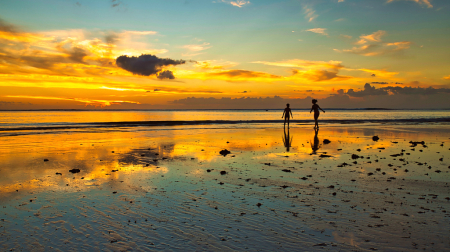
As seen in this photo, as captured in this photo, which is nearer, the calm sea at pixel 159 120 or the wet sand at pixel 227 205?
the wet sand at pixel 227 205

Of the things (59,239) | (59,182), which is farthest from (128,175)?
(59,239)

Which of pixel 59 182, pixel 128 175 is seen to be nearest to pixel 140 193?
pixel 128 175

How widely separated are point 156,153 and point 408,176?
13.3 metres

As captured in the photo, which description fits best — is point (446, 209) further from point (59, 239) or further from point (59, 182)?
point (59, 182)

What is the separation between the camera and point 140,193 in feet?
29.7

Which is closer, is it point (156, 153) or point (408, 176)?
point (408, 176)

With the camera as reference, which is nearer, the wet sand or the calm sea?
the wet sand

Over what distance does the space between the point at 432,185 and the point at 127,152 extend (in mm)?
15932

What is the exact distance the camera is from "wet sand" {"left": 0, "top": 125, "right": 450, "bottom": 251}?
19.0 feet

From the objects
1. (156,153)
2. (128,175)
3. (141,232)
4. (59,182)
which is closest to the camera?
(141,232)

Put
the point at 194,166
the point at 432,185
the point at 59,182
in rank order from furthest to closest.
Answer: the point at 194,166 < the point at 59,182 < the point at 432,185

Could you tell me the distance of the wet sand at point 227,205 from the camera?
19.0 feet

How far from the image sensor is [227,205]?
310 inches

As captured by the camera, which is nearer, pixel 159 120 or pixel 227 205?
pixel 227 205
